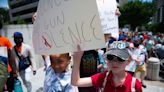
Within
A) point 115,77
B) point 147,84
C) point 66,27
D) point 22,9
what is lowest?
point 147,84

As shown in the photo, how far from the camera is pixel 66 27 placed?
2.19m

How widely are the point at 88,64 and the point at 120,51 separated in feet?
6.79

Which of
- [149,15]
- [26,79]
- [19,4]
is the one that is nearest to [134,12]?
[149,15]

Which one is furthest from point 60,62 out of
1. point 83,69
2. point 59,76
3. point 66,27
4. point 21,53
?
point 21,53

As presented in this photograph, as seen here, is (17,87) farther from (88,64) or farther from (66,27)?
(66,27)

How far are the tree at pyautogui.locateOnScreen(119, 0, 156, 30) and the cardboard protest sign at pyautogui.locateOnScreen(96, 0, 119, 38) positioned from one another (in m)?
55.8

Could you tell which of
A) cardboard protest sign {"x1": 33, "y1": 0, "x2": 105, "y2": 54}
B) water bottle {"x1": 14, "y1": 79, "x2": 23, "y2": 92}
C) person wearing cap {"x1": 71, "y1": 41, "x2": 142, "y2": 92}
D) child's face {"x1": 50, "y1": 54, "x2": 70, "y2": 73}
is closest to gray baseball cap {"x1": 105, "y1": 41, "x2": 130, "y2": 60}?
person wearing cap {"x1": 71, "y1": 41, "x2": 142, "y2": 92}

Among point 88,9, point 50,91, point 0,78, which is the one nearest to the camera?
point 88,9

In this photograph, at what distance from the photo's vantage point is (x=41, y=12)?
2.42m

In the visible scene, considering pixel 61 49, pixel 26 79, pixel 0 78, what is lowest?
pixel 26 79

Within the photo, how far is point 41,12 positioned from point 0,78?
142cm

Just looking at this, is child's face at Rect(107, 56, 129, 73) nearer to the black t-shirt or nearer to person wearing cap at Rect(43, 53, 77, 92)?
person wearing cap at Rect(43, 53, 77, 92)

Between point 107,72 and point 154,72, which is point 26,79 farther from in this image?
point 154,72

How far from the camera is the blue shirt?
10.6 ft
